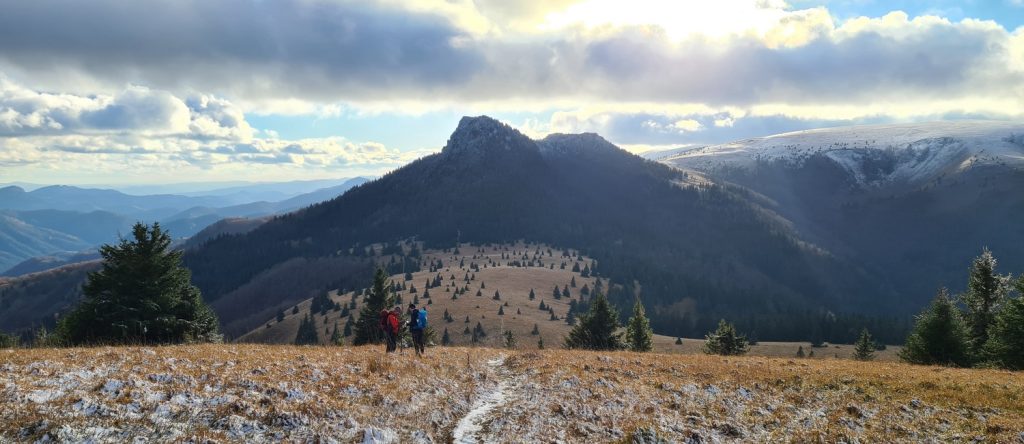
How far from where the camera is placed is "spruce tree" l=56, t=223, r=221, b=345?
32.0 metres

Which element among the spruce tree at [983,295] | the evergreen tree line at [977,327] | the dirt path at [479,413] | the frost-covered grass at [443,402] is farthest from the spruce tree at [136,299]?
the spruce tree at [983,295]

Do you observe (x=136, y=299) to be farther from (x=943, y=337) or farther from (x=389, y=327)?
(x=943, y=337)

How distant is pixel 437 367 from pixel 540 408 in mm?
8023

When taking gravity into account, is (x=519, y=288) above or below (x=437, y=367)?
below

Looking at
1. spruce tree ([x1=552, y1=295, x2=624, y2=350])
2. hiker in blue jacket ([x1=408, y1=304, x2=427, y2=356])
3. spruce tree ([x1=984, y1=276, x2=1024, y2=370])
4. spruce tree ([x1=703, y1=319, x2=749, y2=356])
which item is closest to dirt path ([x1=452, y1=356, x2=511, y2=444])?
hiker in blue jacket ([x1=408, y1=304, x2=427, y2=356])

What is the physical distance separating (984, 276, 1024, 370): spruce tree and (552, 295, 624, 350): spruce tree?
109 ft

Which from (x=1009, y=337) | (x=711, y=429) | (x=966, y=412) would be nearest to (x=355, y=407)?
(x=711, y=429)

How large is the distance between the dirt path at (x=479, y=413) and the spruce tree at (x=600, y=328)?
35.2 m

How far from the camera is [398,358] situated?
25406 mm

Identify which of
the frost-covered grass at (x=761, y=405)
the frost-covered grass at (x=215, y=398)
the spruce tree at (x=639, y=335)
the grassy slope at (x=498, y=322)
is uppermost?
the frost-covered grass at (x=215, y=398)

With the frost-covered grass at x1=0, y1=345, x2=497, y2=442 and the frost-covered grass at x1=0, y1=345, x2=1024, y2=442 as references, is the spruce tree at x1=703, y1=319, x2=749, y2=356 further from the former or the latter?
the frost-covered grass at x1=0, y1=345, x2=497, y2=442

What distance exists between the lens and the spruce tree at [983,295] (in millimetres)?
44219

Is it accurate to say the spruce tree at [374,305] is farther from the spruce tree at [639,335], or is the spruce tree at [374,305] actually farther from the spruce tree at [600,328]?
the spruce tree at [639,335]

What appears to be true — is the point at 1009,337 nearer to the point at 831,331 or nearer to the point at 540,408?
the point at 540,408
